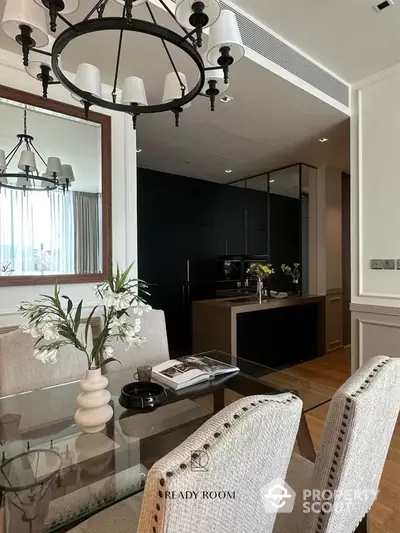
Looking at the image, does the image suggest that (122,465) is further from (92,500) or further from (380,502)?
(380,502)

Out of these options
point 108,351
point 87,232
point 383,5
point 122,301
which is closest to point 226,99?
point 383,5

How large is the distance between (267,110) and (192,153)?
4.59 ft

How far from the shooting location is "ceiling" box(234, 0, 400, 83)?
2.08 metres

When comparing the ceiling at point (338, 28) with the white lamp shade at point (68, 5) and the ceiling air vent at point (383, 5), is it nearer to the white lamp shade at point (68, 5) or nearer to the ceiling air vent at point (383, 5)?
the ceiling air vent at point (383, 5)

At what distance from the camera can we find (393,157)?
2.79 meters

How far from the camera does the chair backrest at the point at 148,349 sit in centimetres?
204

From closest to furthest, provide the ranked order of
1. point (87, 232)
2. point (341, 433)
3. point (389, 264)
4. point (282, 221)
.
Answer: point (341, 433)
point (87, 232)
point (389, 264)
point (282, 221)

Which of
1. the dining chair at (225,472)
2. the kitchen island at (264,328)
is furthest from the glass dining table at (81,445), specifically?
the kitchen island at (264,328)

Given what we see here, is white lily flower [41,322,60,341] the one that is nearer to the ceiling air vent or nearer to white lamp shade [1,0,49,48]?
white lamp shade [1,0,49,48]

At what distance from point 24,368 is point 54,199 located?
127cm

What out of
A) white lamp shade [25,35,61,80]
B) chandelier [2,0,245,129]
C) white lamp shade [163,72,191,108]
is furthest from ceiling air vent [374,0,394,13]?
white lamp shade [25,35,61,80]

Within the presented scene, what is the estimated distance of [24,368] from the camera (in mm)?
1681

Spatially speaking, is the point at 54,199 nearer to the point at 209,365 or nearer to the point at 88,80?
the point at 88,80

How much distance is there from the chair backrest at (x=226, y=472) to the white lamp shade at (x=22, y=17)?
58.7 inches
